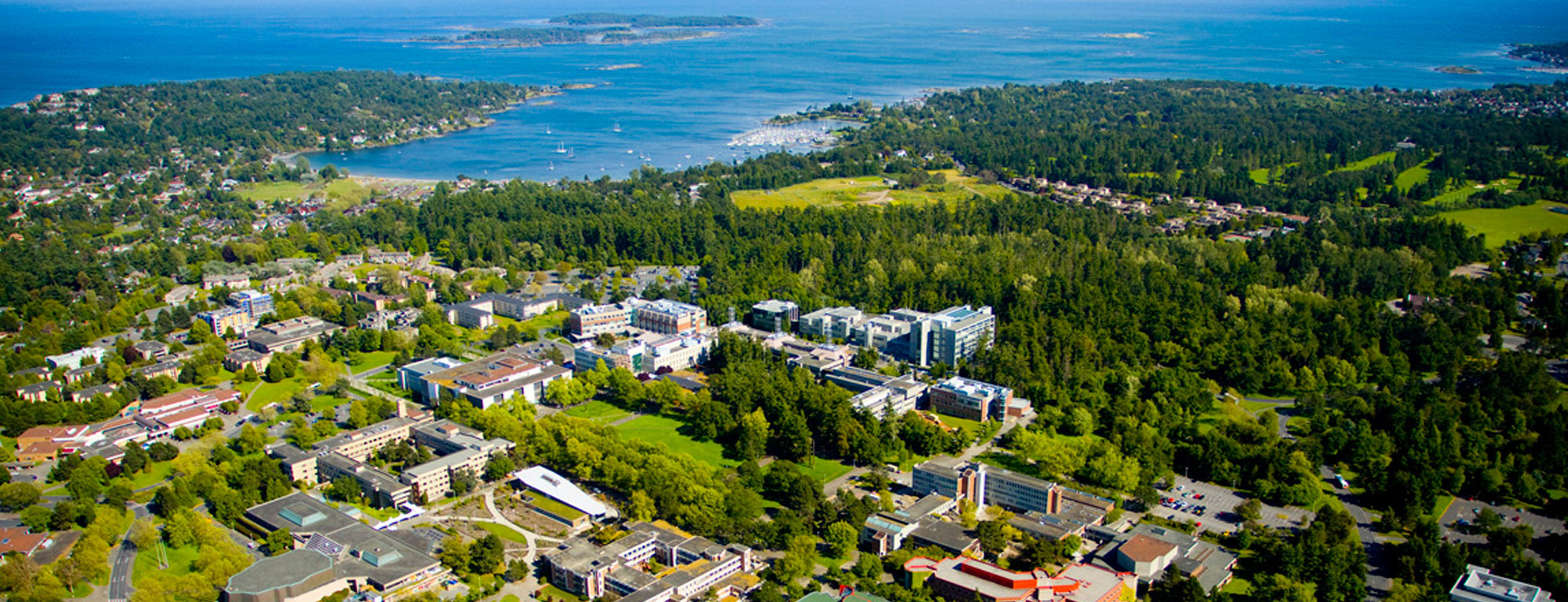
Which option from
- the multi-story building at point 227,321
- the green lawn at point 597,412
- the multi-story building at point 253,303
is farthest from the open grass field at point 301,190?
the green lawn at point 597,412

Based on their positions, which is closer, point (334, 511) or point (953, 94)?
point (334, 511)

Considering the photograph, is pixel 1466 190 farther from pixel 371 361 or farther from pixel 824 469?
pixel 371 361

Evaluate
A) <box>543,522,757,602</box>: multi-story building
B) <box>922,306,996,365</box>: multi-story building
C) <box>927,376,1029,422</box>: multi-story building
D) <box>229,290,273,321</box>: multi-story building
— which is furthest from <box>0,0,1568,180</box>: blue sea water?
<box>543,522,757,602</box>: multi-story building

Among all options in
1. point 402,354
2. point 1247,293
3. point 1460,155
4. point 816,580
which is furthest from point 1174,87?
point 816,580

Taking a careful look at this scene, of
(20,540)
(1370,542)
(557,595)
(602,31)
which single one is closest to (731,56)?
(602,31)

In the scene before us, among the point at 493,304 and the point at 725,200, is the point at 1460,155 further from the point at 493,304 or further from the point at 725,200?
the point at 493,304

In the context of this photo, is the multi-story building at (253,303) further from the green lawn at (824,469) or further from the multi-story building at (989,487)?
the multi-story building at (989,487)
